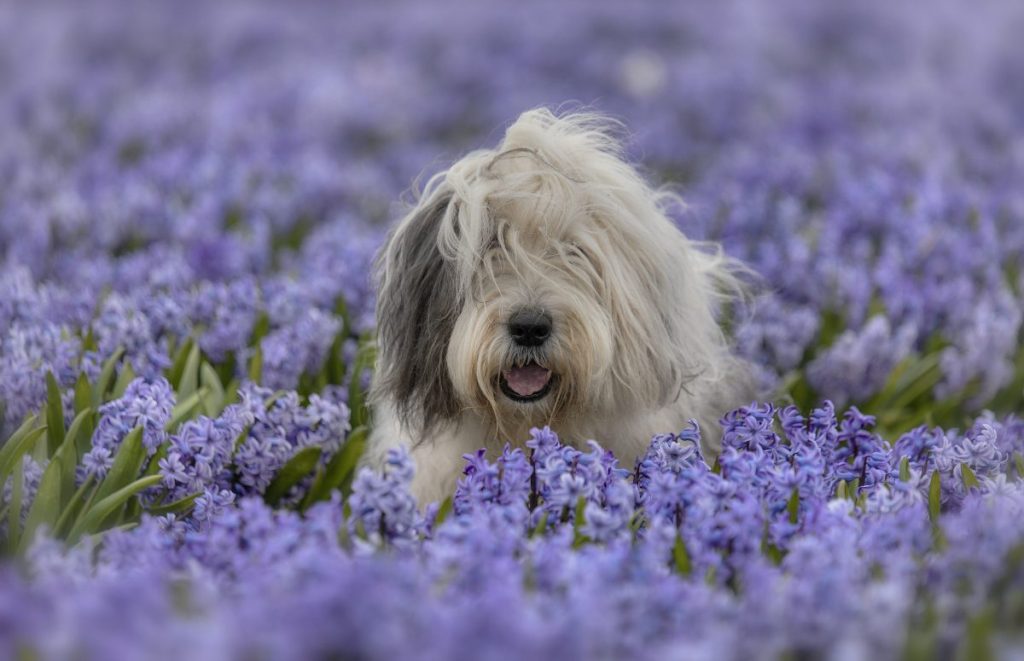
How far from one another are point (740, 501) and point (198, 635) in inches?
72.3

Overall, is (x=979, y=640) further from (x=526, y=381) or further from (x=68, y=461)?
(x=68, y=461)

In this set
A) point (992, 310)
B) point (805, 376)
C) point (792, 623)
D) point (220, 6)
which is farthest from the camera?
point (220, 6)

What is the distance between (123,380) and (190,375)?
308mm

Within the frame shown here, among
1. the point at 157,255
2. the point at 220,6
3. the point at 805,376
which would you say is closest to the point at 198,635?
the point at 805,376

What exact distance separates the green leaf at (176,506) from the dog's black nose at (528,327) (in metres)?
1.18

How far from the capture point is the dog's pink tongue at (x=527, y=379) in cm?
412

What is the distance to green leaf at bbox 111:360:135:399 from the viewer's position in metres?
4.79

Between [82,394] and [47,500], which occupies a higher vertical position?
[82,394]

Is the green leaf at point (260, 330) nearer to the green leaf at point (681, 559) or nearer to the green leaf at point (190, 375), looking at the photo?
the green leaf at point (190, 375)

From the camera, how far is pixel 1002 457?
4227mm

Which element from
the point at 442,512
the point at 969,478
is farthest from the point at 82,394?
the point at 969,478

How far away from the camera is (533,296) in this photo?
13.5 ft

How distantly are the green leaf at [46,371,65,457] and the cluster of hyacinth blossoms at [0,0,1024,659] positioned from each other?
0.05 feet

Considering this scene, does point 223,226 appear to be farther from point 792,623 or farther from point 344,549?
point 792,623
